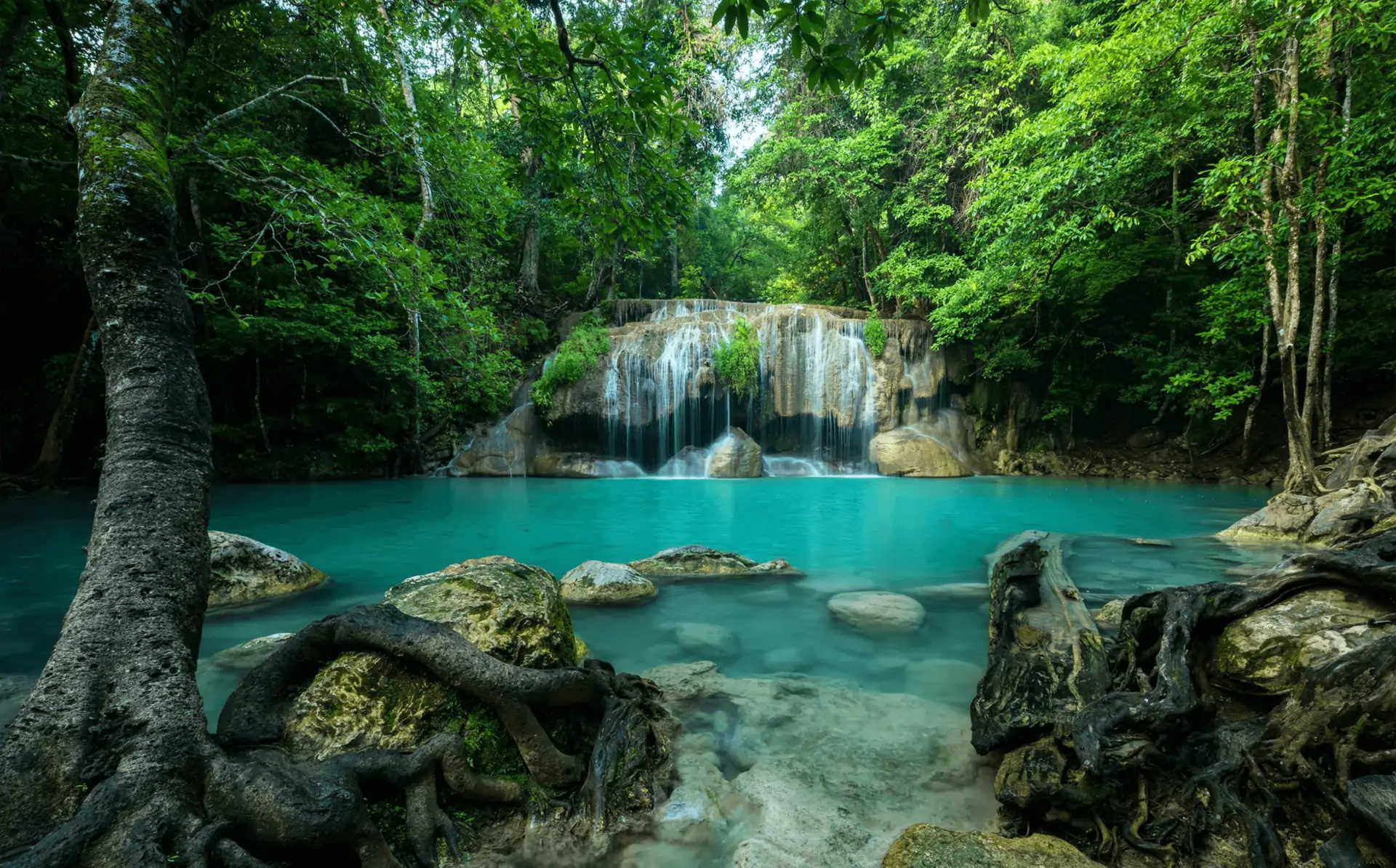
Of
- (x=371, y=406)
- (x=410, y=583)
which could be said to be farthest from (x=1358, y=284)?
(x=371, y=406)

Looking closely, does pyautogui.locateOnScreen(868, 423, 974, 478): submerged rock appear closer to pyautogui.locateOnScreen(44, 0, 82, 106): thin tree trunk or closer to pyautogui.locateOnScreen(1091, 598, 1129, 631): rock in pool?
pyautogui.locateOnScreen(1091, 598, 1129, 631): rock in pool

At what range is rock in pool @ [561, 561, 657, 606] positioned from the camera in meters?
5.07

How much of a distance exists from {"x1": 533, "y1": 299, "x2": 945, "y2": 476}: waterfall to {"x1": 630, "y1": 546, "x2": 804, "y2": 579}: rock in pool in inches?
427

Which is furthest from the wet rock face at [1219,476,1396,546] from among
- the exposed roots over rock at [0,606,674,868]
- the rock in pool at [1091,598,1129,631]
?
the exposed roots over rock at [0,606,674,868]

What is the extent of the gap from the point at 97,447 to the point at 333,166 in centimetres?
800

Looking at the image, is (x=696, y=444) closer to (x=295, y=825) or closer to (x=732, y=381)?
(x=732, y=381)

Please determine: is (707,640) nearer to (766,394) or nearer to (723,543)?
(723,543)

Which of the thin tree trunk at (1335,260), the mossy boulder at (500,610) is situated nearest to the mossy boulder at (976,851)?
the mossy boulder at (500,610)

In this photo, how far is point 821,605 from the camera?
515 cm

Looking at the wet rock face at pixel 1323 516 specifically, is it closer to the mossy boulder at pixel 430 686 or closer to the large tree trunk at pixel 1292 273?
the large tree trunk at pixel 1292 273

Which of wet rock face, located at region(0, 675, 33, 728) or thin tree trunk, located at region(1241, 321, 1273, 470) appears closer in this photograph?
wet rock face, located at region(0, 675, 33, 728)

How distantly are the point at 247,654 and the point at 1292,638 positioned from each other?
5745 mm

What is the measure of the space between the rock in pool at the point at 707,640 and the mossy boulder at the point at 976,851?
2095 mm

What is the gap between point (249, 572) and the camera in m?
5.13
